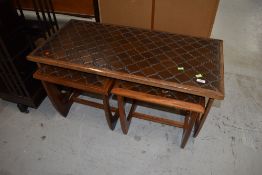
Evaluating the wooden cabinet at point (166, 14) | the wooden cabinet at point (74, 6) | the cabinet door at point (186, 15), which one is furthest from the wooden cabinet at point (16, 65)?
the cabinet door at point (186, 15)

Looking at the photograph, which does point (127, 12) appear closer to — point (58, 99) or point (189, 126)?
point (58, 99)

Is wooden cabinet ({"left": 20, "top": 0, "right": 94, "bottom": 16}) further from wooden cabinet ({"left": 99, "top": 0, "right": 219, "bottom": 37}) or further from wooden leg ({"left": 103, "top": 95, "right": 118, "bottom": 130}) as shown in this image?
wooden leg ({"left": 103, "top": 95, "right": 118, "bottom": 130})

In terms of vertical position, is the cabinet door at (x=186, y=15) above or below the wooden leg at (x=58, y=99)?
above

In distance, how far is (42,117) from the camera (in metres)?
1.71

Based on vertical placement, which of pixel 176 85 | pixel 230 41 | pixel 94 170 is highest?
pixel 176 85

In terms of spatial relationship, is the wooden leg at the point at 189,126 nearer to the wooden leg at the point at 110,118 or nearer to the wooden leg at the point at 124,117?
the wooden leg at the point at 124,117

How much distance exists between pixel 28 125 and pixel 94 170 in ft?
2.32

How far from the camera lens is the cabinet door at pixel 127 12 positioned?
6.11 ft

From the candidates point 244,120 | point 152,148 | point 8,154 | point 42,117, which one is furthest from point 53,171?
point 244,120

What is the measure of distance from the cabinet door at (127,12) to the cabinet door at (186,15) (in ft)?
0.31

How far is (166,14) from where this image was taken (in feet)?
6.06

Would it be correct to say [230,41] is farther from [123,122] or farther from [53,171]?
[53,171]

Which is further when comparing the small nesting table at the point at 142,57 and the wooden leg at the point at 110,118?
the wooden leg at the point at 110,118

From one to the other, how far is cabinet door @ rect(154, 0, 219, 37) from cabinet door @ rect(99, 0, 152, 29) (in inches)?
3.7
